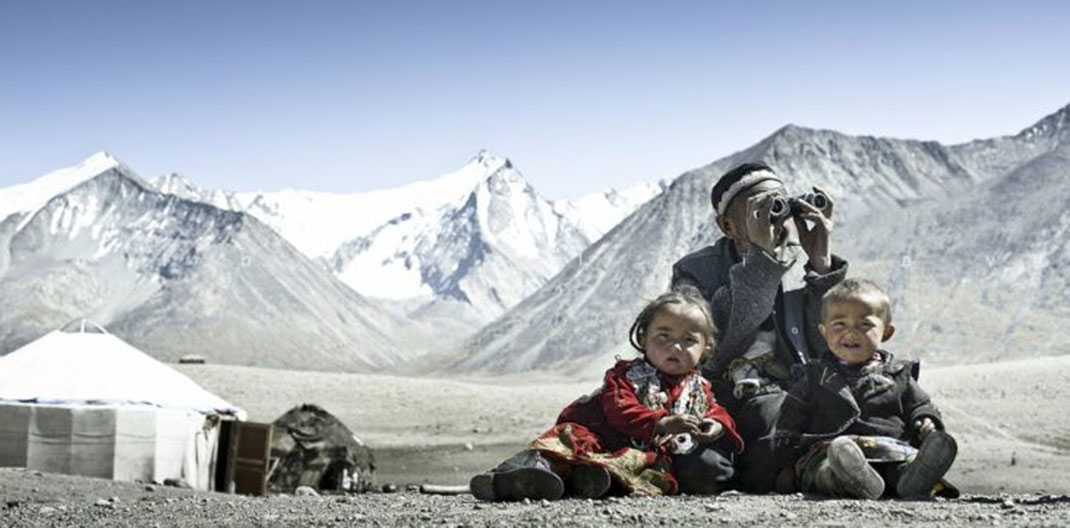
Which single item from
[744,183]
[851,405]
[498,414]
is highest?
[744,183]

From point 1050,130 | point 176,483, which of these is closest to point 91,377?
point 176,483

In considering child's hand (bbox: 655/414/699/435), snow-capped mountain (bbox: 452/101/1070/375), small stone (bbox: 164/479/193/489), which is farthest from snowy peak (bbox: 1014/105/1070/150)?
child's hand (bbox: 655/414/699/435)

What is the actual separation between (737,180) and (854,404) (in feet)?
5.70

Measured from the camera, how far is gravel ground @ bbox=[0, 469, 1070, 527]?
568 centimetres

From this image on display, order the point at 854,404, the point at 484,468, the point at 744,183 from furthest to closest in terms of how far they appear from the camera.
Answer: the point at 484,468 < the point at 744,183 < the point at 854,404

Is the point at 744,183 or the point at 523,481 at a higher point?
the point at 744,183

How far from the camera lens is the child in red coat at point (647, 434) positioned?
6.81 m

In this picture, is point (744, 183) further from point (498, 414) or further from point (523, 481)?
point (498, 414)

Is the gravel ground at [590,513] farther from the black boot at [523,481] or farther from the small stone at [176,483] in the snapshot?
the small stone at [176,483]

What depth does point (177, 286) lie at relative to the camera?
14975 centimetres

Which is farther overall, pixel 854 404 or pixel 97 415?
pixel 97 415

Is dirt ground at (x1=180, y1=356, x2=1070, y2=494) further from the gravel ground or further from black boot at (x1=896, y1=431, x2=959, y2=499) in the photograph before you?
the gravel ground

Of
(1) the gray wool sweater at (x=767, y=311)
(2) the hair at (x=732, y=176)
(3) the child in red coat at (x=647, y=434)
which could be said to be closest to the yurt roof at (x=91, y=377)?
(2) the hair at (x=732, y=176)

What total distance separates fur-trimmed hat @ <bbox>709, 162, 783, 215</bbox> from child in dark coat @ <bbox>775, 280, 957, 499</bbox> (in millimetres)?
1065
